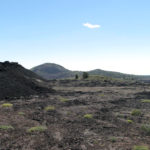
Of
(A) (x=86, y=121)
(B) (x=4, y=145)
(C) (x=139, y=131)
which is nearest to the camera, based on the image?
(B) (x=4, y=145)

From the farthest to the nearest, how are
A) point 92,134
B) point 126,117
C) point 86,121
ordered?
point 126,117 < point 86,121 < point 92,134

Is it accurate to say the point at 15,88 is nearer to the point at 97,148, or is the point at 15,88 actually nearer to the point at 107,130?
the point at 107,130

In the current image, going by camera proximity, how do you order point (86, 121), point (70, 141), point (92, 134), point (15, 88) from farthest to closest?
point (15, 88) < point (86, 121) < point (92, 134) < point (70, 141)

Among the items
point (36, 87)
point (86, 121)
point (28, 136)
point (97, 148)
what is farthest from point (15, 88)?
point (97, 148)

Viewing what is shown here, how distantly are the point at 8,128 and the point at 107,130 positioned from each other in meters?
6.74

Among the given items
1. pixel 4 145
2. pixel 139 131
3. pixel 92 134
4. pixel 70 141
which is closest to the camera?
pixel 4 145

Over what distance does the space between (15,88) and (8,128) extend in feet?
75.4

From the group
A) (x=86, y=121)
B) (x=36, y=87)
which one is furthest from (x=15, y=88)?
(x=86, y=121)

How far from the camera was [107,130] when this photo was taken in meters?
14.3

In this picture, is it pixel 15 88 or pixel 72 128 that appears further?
pixel 15 88

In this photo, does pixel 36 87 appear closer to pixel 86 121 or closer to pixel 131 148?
pixel 86 121

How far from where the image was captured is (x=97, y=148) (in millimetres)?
10602

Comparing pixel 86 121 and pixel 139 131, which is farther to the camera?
pixel 86 121

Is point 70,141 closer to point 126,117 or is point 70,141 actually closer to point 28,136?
point 28,136
